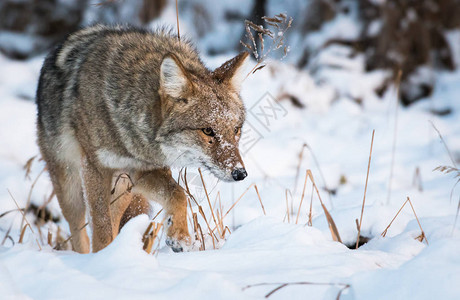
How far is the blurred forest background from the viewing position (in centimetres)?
998

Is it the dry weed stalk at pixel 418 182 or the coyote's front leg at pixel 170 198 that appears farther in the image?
the dry weed stalk at pixel 418 182

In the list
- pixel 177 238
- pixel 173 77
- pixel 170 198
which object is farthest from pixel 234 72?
pixel 177 238

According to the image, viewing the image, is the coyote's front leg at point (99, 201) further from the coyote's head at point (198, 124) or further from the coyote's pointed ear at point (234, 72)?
the coyote's pointed ear at point (234, 72)

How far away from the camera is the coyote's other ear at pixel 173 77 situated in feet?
10.7

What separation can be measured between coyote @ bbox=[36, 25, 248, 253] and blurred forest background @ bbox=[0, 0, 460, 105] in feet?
19.7

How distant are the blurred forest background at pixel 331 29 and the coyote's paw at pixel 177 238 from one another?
6695 millimetres

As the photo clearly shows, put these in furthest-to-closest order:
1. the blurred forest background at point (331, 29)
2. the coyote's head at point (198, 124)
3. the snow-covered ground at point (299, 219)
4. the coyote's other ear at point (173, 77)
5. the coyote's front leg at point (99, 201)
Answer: the blurred forest background at point (331, 29) → the coyote's front leg at point (99, 201) → the coyote's head at point (198, 124) → the coyote's other ear at point (173, 77) → the snow-covered ground at point (299, 219)

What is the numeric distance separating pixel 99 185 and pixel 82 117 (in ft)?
1.66

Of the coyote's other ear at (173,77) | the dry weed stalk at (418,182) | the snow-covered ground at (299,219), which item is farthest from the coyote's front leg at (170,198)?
the dry weed stalk at (418,182)

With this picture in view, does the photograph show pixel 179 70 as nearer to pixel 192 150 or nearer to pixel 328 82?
pixel 192 150

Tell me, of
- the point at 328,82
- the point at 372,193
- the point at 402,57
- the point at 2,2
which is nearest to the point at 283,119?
the point at 328,82

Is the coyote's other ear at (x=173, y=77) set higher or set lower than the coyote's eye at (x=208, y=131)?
higher

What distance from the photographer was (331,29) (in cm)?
1045

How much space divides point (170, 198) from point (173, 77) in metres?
0.87
